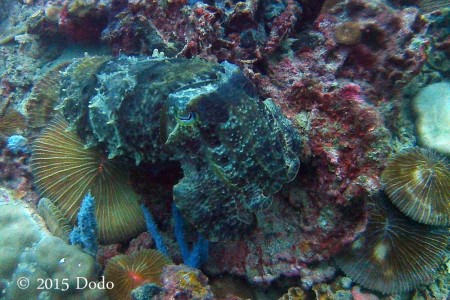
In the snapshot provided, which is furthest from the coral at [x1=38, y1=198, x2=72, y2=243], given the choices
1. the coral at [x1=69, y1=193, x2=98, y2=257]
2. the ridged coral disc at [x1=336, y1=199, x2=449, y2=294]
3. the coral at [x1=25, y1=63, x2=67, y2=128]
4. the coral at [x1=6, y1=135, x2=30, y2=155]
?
the ridged coral disc at [x1=336, y1=199, x2=449, y2=294]

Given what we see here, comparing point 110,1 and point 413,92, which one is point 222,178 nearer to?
point 413,92

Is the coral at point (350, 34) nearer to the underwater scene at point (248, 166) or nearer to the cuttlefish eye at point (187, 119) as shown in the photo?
the underwater scene at point (248, 166)

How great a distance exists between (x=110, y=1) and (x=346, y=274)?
470 cm

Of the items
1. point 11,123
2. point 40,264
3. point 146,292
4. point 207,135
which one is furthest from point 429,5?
point 11,123

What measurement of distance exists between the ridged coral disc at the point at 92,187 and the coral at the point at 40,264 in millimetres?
510

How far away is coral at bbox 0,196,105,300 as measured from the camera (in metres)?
2.78

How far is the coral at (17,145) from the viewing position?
434 centimetres

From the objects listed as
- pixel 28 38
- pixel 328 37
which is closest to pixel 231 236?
pixel 328 37

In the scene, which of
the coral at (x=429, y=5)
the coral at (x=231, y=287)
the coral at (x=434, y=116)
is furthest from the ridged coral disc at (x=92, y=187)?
the coral at (x=429, y=5)

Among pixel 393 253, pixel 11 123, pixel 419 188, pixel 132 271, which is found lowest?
pixel 393 253

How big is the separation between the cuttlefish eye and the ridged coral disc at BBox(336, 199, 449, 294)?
1.98m

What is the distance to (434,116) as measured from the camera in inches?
146

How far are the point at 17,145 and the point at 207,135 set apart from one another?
325 centimetres

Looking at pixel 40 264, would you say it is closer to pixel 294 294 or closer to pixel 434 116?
pixel 294 294
